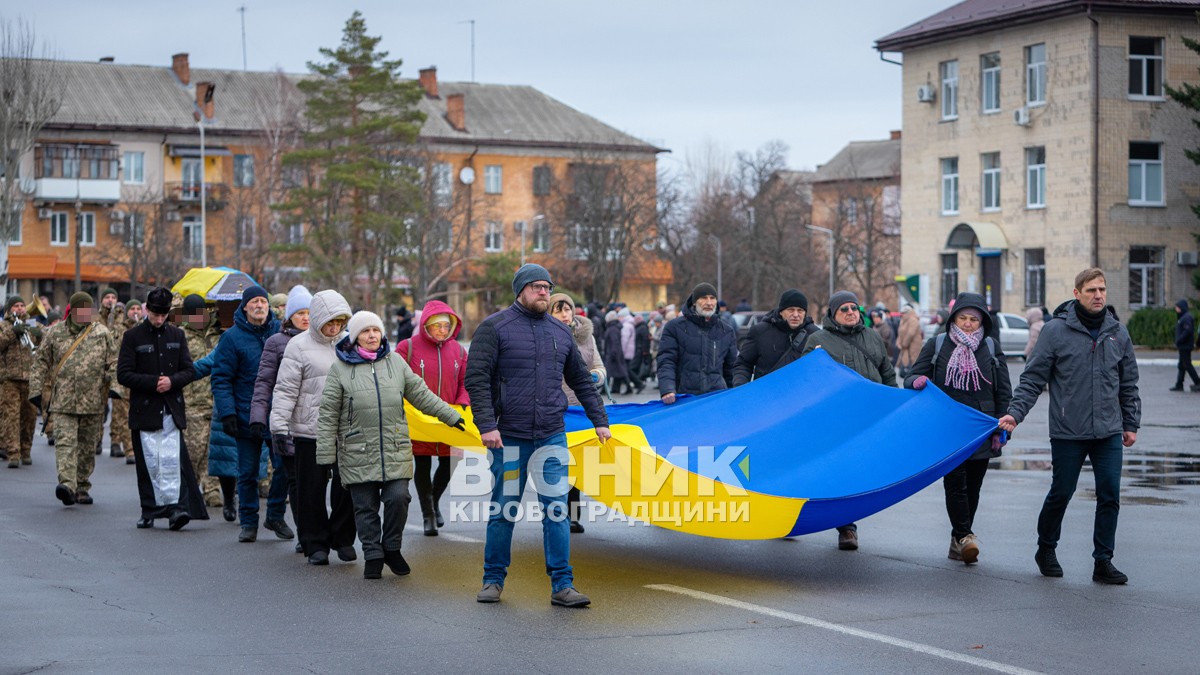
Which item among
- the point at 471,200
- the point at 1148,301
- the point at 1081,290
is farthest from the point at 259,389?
the point at 471,200

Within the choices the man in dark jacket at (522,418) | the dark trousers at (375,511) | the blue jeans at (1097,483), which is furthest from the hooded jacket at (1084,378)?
the dark trousers at (375,511)

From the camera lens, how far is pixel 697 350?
518 inches

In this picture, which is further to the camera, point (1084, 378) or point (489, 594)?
point (1084, 378)

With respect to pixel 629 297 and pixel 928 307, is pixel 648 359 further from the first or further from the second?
pixel 629 297

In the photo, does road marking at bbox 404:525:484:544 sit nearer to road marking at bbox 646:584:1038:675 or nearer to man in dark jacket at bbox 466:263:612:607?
road marking at bbox 646:584:1038:675

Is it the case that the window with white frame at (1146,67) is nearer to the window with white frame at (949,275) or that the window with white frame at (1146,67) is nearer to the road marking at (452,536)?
the window with white frame at (949,275)

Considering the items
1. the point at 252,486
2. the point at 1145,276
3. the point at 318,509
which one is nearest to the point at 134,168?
the point at 1145,276

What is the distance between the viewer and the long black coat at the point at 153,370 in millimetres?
12906

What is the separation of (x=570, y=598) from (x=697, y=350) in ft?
14.5

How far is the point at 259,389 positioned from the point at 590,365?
334 centimetres

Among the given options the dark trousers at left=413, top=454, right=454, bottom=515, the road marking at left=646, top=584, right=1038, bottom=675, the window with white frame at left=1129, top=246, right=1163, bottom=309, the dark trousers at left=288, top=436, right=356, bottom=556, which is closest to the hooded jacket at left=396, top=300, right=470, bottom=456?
the dark trousers at left=413, top=454, right=454, bottom=515

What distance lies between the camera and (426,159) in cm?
7231

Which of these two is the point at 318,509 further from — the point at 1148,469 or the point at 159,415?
the point at 1148,469

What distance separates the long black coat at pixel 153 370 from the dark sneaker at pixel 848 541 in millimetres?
5651
